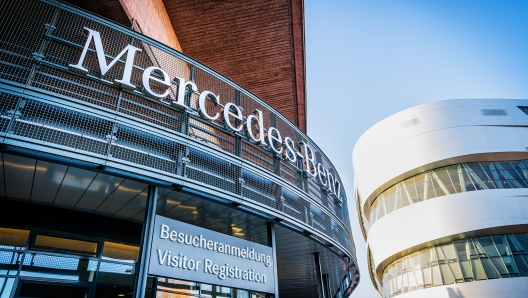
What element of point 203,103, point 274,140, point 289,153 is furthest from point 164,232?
point 289,153

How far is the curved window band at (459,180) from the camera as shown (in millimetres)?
24172

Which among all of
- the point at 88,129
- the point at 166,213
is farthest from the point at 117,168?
the point at 166,213

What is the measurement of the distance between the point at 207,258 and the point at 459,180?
78.2 ft

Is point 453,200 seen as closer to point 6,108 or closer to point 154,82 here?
point 154,82

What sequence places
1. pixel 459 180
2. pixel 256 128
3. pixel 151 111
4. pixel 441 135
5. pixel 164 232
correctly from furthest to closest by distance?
pixel 441 135 → pixel 459 180 → pixel 256 128 → pixel 151 111 → pixel 164 232

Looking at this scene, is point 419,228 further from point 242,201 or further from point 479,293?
point 242,201

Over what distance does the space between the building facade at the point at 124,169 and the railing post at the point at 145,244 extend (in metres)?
0.02

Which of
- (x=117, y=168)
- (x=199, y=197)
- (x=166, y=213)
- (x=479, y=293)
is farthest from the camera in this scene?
(x=479, y=293)

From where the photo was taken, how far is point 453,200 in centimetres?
2431

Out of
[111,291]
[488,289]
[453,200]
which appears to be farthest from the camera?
A: [453,200]

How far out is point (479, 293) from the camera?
834 inches

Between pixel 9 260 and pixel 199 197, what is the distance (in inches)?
163

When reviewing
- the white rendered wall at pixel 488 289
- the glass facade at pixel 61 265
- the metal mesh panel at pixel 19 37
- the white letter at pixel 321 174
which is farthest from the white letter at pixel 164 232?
the white rendered wall at pixel 488 289

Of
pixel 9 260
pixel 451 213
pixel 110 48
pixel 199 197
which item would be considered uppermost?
pixel 451 213
